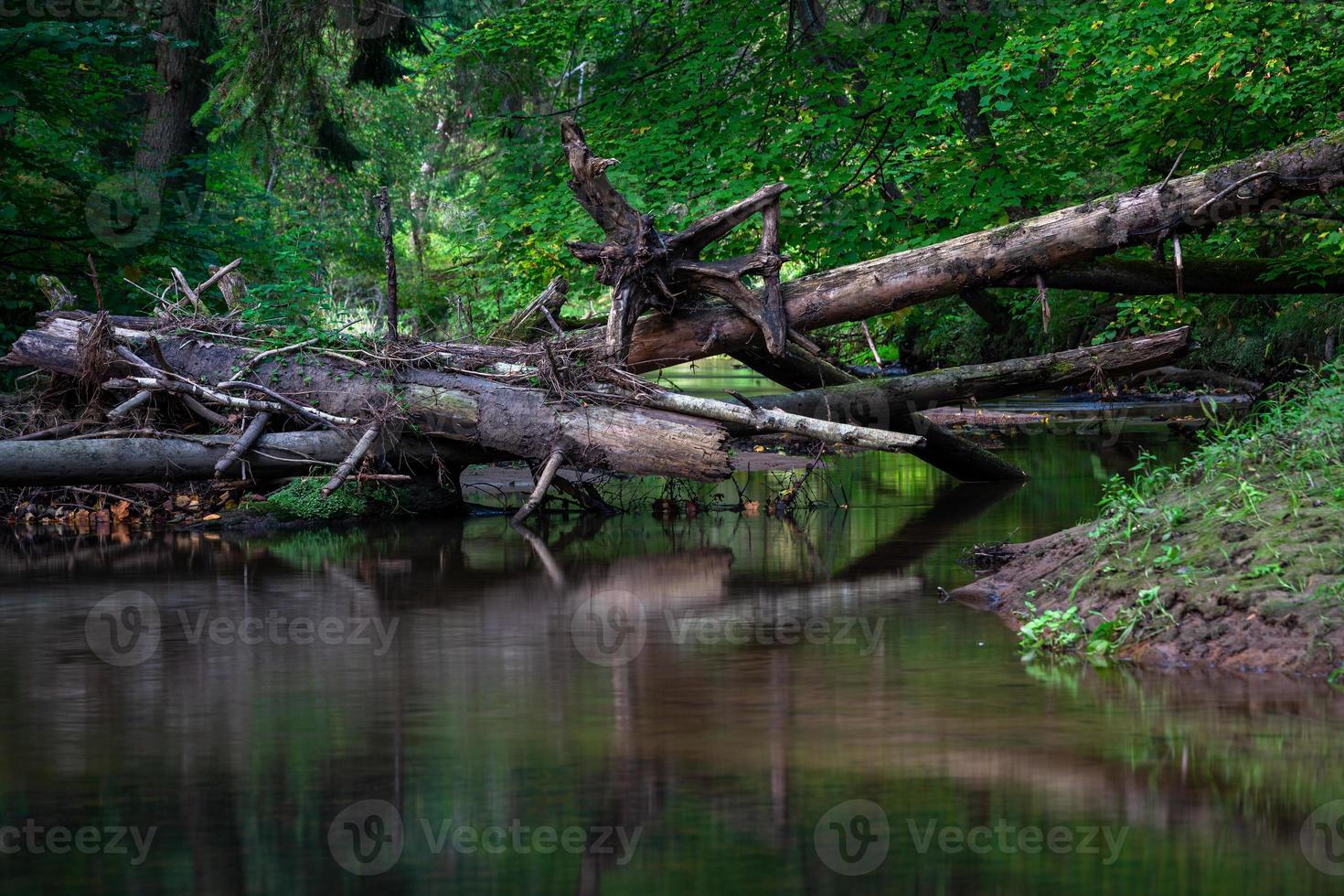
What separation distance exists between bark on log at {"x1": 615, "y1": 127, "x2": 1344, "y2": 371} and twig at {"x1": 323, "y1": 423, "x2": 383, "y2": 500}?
2.47 meters

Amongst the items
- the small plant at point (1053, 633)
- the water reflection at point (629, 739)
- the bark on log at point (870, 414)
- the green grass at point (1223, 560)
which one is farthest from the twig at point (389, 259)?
the small plant at point (1053, 633)

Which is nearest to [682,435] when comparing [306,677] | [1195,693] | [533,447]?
[533,447]

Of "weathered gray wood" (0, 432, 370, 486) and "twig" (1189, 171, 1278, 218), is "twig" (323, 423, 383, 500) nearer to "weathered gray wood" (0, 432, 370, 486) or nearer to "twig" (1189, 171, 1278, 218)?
"weathered gray wood" (0, 432, 370, 486)

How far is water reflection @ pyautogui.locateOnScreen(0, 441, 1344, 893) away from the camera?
13.0ft

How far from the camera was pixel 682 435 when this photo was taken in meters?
10.8

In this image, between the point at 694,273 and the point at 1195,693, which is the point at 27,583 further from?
the point at 1195,693

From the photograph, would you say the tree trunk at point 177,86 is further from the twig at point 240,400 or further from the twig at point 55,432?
the twig at point 240,400

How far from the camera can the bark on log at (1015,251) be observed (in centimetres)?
1116

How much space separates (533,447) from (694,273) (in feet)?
6.80

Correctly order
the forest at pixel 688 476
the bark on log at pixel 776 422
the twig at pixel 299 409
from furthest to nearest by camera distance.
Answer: the twig at pixel 299 409 → the bark on log at pixel 776 422 → the forest at pixel 688 476

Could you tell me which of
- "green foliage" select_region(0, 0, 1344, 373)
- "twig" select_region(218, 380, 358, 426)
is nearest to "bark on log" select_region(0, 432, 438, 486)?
"twig" select_region(218, 380, 358, 426)

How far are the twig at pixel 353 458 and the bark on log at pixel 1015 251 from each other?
2.47 meters

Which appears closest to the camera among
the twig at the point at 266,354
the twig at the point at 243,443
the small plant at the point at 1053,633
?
the small plant at the point at 1053,633

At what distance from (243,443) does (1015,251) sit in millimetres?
6889
